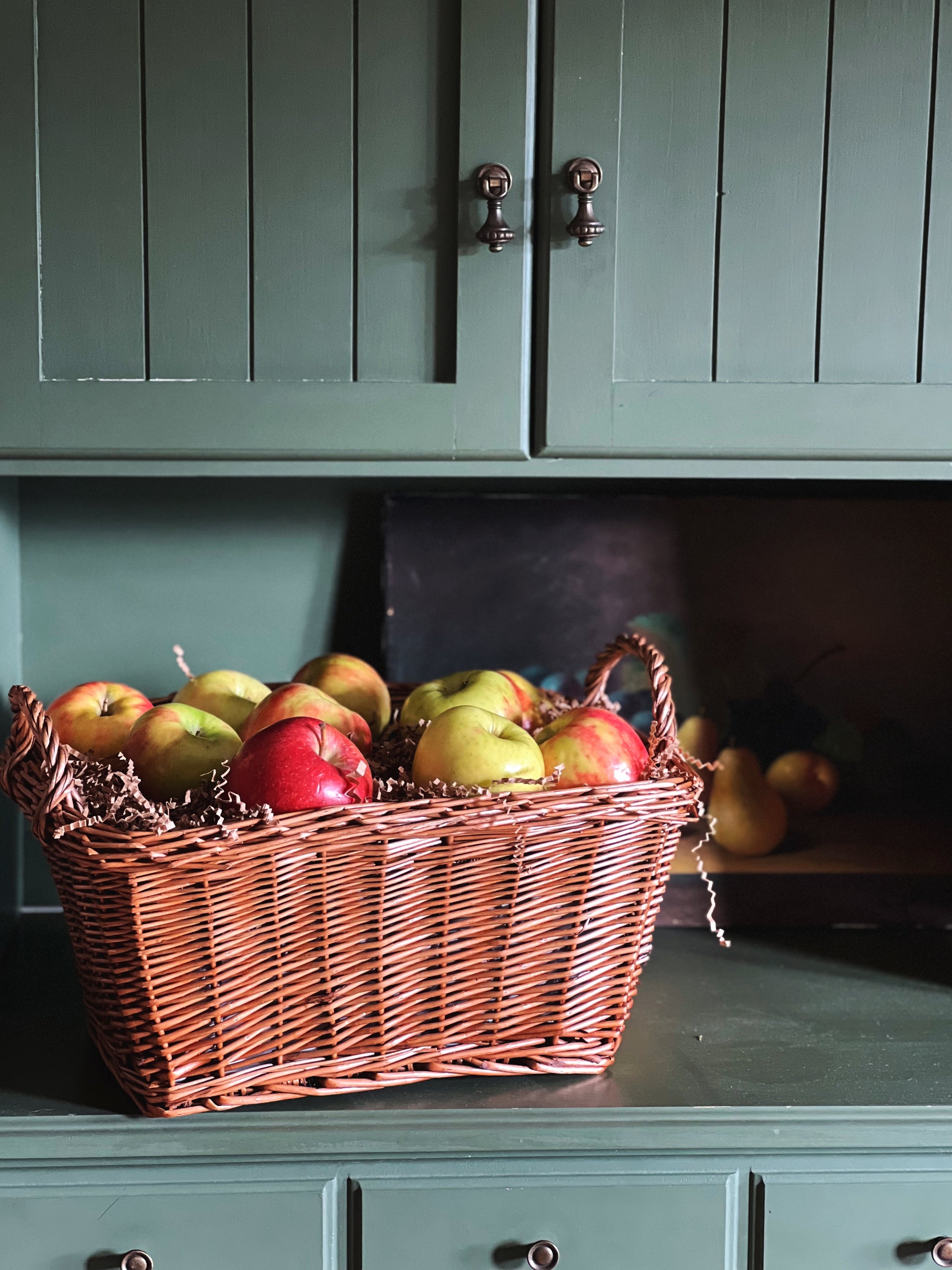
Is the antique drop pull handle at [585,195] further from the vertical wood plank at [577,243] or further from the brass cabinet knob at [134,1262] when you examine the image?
the brass cabinet knob at [134,1262]

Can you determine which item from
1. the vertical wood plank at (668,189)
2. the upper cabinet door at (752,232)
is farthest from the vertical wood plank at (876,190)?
the vertical wood plank at (668,189)

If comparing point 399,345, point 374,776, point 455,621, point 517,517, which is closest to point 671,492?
point 517,517

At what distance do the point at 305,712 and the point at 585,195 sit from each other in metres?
0.54

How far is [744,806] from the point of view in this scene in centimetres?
139

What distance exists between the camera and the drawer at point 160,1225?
2.89ft

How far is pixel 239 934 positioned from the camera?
0.84 metres

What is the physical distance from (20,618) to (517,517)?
65cm

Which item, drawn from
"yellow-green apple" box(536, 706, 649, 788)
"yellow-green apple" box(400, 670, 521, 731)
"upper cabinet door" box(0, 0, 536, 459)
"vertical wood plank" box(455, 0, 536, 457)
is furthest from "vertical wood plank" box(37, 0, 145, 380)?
"yellow-green apple" box(536, 706, 649, 788)

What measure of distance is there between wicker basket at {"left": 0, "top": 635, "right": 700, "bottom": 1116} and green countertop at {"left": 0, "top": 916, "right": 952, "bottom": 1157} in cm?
2

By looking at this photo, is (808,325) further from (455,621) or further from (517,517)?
(455,621)

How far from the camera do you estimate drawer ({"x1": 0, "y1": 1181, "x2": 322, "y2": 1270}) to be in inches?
34.7

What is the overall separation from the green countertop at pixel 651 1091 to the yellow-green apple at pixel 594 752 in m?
0.28

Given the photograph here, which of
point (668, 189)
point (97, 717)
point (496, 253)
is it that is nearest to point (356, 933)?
point (97, 717)

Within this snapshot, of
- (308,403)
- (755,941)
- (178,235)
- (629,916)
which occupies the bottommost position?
(755,941)
